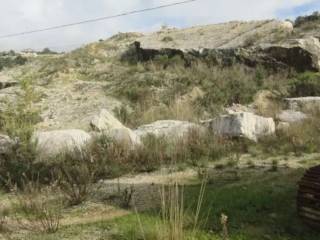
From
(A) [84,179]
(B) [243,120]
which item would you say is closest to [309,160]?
(B) [243,120]

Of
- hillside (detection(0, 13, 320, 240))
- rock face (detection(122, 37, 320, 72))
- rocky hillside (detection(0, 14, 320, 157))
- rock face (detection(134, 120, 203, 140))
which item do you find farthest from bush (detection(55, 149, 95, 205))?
rock face (detection(122, 37, 320, 72))

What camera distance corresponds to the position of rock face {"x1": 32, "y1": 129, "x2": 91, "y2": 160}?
428 inches

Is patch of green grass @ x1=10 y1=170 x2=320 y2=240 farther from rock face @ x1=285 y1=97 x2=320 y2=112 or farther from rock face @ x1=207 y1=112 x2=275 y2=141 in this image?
rock face @ x1=285 y1=97 x2=320 y2=112

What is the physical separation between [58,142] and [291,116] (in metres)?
6.61

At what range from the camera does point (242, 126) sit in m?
12.4

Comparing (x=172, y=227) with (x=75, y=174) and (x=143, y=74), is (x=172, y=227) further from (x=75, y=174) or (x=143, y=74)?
(x=143, y=74)

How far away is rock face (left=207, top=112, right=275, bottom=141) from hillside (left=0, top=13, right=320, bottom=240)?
0.03 metres

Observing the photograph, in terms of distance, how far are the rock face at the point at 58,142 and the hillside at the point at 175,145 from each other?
0.04 meters

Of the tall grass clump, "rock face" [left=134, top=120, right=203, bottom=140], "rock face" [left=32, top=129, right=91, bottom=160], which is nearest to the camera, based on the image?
the tall grass clump

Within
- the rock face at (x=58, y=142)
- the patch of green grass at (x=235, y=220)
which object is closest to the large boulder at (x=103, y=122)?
the rock face at (x=58, y=142)

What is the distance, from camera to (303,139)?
12031 mm

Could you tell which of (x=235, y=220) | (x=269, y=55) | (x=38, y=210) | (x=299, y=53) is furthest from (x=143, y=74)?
(x=235, y=220)

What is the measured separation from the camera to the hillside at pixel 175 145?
6535 mm

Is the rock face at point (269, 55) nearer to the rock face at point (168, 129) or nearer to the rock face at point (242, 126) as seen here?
the rock face at point (242, 126)
